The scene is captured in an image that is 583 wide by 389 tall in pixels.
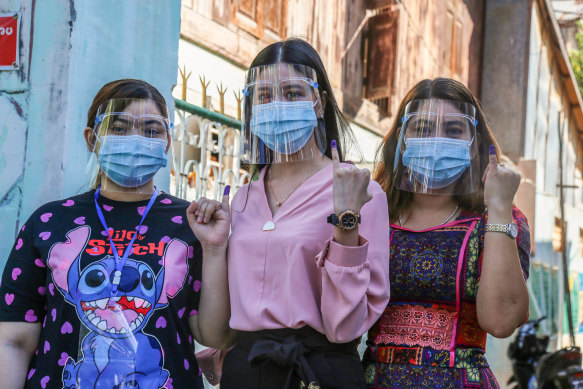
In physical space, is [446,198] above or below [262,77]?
below

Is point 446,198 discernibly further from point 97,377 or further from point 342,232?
point 97,377

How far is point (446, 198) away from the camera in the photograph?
2.50m

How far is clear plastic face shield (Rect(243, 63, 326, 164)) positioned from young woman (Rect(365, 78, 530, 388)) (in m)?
0.36

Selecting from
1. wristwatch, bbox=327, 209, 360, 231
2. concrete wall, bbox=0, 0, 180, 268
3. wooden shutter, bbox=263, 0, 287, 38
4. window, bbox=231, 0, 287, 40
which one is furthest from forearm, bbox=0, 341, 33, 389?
wooden shutter, bbox=263, 0, 287, 38

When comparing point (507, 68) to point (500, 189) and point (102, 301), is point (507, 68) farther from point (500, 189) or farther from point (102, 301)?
point (102, 301)

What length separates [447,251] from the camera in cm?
235

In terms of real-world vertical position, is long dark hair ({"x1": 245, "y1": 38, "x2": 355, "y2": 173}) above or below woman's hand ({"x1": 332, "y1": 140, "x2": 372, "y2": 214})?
above

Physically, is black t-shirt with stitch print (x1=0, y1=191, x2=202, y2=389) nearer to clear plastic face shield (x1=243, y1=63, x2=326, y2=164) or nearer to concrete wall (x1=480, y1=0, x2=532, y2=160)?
clear plastic face shield (x1=243, y1=63, x2=326, y2=164)

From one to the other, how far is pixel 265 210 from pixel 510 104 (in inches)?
456

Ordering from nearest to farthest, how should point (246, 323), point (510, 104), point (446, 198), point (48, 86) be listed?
point (246, 323), point (446, 198), point (48, 86), point (510, 104)

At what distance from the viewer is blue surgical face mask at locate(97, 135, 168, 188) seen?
2.38 m

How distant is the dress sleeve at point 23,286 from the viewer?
2.25 m

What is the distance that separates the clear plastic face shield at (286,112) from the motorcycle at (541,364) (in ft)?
15.3

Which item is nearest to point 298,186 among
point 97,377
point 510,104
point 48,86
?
point 97,377
